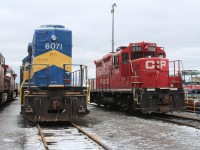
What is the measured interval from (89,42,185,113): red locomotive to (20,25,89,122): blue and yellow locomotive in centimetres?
372

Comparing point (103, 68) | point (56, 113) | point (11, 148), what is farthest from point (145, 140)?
point (103, 68)

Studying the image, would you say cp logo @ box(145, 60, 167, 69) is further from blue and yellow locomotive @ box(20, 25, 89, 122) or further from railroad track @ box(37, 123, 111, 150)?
railroad track @ box(37, 123, 111, 150)

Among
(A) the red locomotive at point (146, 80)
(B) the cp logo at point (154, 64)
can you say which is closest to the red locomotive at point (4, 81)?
(A) the red locomotive at point (146, 80)

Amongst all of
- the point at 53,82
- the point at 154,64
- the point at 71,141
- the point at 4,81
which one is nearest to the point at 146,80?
the point at 154,64

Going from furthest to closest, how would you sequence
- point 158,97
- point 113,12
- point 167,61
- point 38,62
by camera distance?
1. point 113,12
2. point 167,61
3. point 158,97
4. point 38,62

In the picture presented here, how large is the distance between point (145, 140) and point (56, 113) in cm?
426

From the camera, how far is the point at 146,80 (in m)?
15.8

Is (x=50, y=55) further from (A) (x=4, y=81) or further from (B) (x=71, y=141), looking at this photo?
(A) (x=4, y=81)

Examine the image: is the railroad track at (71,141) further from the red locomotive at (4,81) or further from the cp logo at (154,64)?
the red locomotive at (4,81)

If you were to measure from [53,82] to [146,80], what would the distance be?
497 cm

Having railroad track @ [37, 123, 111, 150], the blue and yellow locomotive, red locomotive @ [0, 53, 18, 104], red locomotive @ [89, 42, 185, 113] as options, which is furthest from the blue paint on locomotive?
red locomotive @ [0, 53, 18, 104]

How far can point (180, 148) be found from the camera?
7.53 meters

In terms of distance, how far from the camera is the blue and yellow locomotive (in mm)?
11656

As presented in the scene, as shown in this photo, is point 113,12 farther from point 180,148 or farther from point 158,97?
point 180,148
